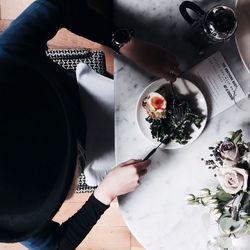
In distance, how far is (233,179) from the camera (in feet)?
2.15

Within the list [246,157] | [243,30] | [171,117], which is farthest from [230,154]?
[243,30]

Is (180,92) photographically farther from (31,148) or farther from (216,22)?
(31,148)

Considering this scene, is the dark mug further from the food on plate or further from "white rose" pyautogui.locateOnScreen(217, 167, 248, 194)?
"white rose" pyautogui.locateOnScreen(217, 167, 248, 194)

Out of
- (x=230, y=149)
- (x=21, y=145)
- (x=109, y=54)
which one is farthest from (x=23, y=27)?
(x=109, y=54)

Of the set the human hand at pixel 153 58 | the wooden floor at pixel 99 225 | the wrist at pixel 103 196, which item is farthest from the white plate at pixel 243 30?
the wooden floor at pixel 99 225

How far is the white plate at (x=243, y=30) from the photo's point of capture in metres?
0.79

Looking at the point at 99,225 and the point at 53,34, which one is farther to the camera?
the point at 99,225

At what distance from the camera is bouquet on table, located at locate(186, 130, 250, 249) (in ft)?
2.19

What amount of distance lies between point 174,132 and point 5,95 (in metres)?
0.39

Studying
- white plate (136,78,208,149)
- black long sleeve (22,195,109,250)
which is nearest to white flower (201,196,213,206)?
white plate (136,78,208,149)

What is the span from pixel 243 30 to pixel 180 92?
0.17 metres

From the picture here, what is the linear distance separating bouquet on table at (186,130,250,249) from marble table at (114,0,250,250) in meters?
0.07

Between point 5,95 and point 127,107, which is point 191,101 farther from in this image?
point 5,95

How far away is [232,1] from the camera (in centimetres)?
81
